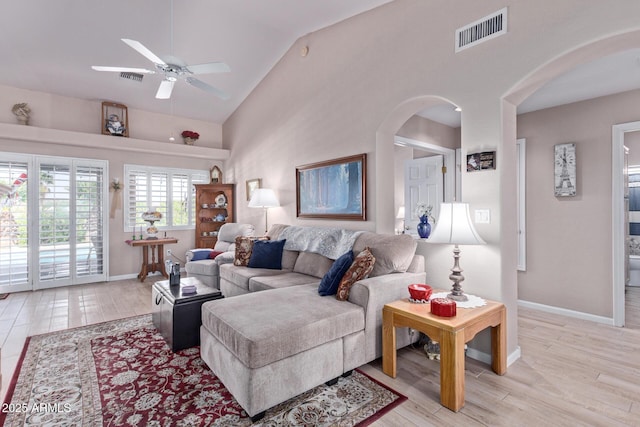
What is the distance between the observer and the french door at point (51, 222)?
4.72 metres

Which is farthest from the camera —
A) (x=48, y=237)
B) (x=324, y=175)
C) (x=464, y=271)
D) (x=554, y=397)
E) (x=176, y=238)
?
(x=176, y=238)

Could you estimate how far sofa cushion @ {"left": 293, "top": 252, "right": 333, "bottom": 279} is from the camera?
347 cm

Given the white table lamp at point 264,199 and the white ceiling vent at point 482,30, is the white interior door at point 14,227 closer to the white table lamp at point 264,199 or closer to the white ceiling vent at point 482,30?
the white table lamp at point 264,199

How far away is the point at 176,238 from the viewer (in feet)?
20.5

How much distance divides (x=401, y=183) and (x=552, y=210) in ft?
7.16

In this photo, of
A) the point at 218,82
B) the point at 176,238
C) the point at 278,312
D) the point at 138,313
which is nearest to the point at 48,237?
the point at 176,238

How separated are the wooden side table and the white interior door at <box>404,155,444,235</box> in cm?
434

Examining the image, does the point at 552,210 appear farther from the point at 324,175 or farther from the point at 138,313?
the point at 138,313

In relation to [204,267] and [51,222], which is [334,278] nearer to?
[204,267]

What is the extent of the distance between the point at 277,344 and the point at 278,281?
Answer: 55.9 inches

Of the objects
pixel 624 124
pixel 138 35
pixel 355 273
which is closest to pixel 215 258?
pixel 355 273

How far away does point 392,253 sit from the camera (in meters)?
2.82

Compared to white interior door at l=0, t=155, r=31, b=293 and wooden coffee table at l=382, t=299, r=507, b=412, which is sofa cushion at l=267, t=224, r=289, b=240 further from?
white interior door at l=0, t=155, r=31, b=293

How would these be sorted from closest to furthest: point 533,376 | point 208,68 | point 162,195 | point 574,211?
point 533,376
point 208,68
point 574,211
point 162,195
